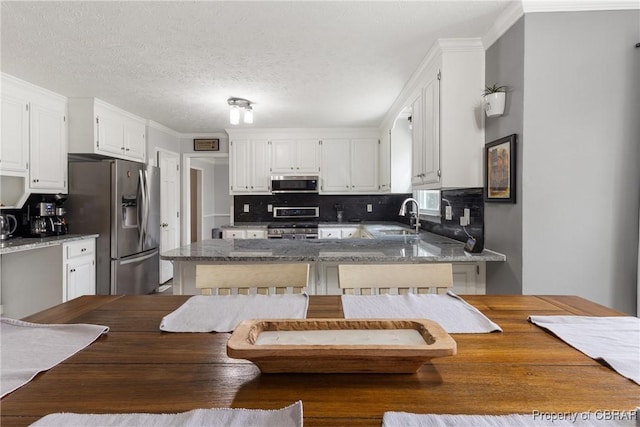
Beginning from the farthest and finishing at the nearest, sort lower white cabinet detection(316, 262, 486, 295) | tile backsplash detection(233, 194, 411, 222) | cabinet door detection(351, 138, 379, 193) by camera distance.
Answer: tile backsplash detection(233, 194, 411, 222) < cabinet door detection(351, 138, 379, 193) < lower white cabinet detection(316, 262, 486, 295)

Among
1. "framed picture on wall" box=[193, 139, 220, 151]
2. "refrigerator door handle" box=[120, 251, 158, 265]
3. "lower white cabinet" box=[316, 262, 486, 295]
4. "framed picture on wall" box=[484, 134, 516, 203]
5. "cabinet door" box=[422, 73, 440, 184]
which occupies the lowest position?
"refrigerator door handle" box=[120, 251, 158, 265]

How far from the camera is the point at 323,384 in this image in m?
0.65

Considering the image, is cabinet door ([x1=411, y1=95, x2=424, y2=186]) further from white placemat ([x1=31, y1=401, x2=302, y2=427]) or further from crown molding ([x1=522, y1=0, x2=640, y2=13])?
white placemat ([x1=31, y1=401, x2=302, y2=427])

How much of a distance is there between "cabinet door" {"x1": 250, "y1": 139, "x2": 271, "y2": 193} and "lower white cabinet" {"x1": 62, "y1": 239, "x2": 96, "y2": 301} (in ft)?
7.56

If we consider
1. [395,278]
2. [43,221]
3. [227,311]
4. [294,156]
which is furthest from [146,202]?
[395,278]

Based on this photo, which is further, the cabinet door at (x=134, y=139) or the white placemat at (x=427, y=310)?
the cabinet door at (x=134, y=139)

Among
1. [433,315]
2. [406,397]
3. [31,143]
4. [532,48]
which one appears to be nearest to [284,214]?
[31,143]

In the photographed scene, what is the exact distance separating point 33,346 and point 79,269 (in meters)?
2.93

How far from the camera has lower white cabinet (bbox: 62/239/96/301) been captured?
3.03 meters

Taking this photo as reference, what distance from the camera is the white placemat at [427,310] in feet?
3.10

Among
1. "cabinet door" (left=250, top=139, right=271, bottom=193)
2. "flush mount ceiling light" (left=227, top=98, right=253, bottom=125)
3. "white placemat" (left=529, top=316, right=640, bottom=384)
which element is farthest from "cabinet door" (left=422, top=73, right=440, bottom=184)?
"cabinet door" (left=250, top=139, right=271, bottom=193)

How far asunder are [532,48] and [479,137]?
1.97 feet

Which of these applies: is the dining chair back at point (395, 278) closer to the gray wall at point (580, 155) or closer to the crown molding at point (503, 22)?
the gray wall at point (580, 155)

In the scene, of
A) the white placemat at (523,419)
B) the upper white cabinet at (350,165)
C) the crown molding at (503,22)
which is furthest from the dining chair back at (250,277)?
the upper white cabinet at (350,165)
